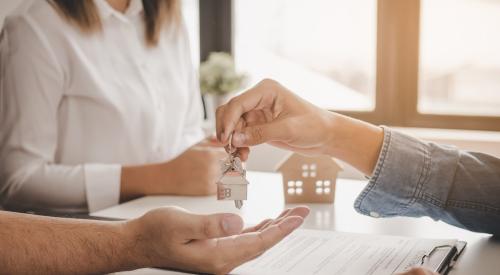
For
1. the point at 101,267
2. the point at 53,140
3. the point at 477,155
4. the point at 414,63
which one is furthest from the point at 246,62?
the point at 101,267

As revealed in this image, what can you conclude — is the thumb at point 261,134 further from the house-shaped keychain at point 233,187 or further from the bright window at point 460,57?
the bright window at point 460,57

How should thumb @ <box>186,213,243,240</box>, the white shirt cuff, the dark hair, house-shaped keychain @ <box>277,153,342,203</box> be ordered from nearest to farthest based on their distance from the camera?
1. thumb @ <box>186,213,243,240</box>
2. house-shaped keychain @ <box>277,153,342,203</box>
3. the white shirt cuff
4. the dark hair

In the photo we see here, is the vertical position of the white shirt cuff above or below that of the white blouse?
below

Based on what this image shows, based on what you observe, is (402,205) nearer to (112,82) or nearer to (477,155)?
(477,155)

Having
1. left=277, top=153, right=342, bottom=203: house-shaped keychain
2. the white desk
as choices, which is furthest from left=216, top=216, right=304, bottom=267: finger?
left=277, top=153, right=342, bottom=203: house-shaped keychain

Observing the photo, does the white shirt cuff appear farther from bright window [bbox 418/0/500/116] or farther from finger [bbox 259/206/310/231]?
bright window [bbox 418/0/500/116]

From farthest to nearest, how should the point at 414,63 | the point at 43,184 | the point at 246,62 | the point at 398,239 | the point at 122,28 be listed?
the point at 246,62
the point at 414,63
the point at 122,28
the point at 43,184
the point at 398,239

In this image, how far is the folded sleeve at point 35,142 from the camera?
1.63m

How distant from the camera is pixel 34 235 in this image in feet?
3.43

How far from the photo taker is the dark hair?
1.76 meters

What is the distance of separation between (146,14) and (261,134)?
36.8 inches

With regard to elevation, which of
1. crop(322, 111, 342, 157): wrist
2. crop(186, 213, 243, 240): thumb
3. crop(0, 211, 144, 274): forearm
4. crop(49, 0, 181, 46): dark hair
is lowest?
crop(0, 211, 144, 274): forearm

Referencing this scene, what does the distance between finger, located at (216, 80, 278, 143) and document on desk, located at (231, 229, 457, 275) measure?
24 centimetres

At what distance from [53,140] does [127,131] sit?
8.6 inches
